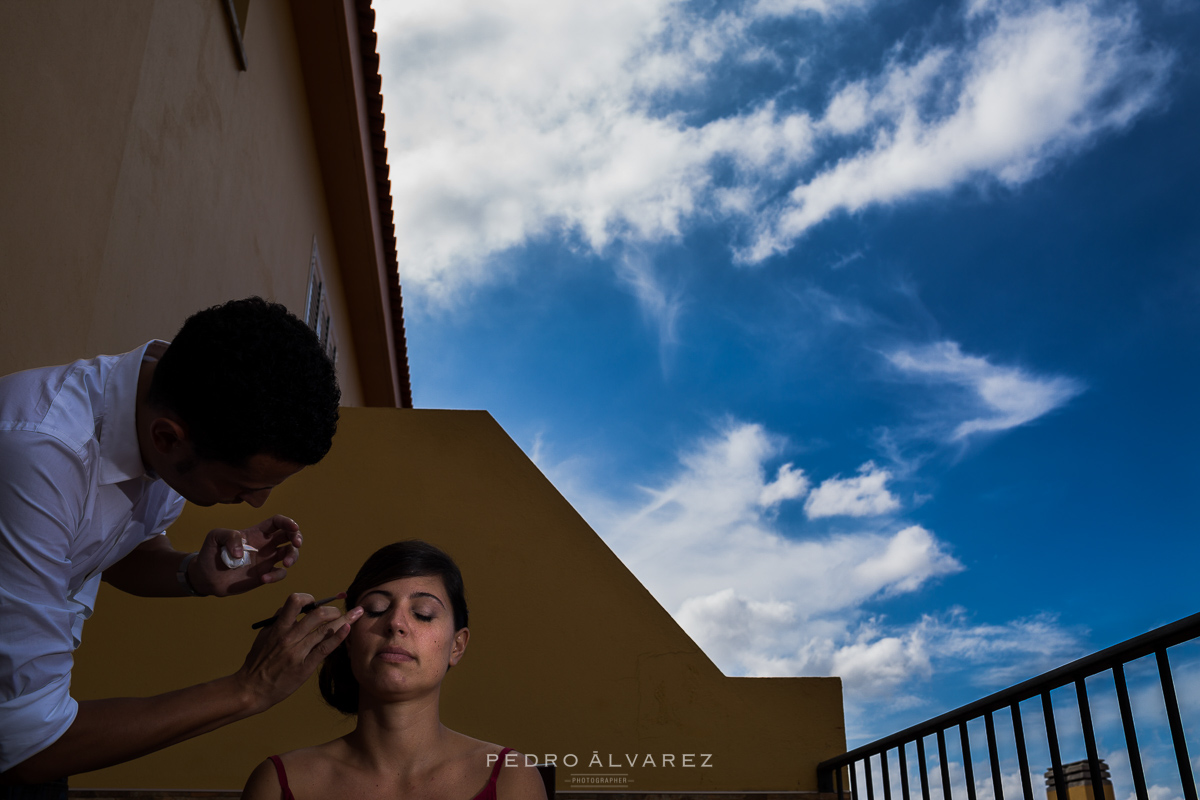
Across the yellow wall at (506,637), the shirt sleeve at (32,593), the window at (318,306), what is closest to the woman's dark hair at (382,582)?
the shirt sleeve at (32,593)

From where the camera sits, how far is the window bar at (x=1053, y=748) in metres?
2.36

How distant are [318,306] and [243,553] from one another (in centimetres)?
544

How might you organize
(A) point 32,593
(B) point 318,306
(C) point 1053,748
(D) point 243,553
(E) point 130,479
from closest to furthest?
(A) point 32,593 → (E) point 130,479 → (D) point 243,553 → (C) point 1053,748 → (B) point 318,306

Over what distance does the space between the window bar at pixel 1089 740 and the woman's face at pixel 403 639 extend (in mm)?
1715

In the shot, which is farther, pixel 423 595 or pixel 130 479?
pixel 423 595

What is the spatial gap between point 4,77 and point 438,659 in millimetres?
1953

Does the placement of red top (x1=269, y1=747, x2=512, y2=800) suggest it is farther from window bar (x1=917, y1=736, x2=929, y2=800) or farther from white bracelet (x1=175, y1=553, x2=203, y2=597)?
window bar (x1=917, y1=736, x2=929, y2=800)

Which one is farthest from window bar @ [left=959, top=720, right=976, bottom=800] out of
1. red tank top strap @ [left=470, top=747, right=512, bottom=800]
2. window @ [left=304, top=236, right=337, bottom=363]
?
window @ [left=304, top=236, right=337, bottom=363]

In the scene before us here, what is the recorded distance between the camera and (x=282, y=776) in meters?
1.90

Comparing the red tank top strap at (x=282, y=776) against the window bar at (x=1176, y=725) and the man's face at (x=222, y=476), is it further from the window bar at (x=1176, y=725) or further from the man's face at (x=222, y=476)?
the window bar at (x=1176, y=725)

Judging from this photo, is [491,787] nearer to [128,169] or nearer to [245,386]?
[245,386]

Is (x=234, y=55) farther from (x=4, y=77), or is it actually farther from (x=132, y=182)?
(x=4, y=77)

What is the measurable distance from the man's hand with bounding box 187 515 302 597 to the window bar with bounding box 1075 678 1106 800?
83.7 inches

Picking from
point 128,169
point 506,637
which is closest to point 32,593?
point 128,169
